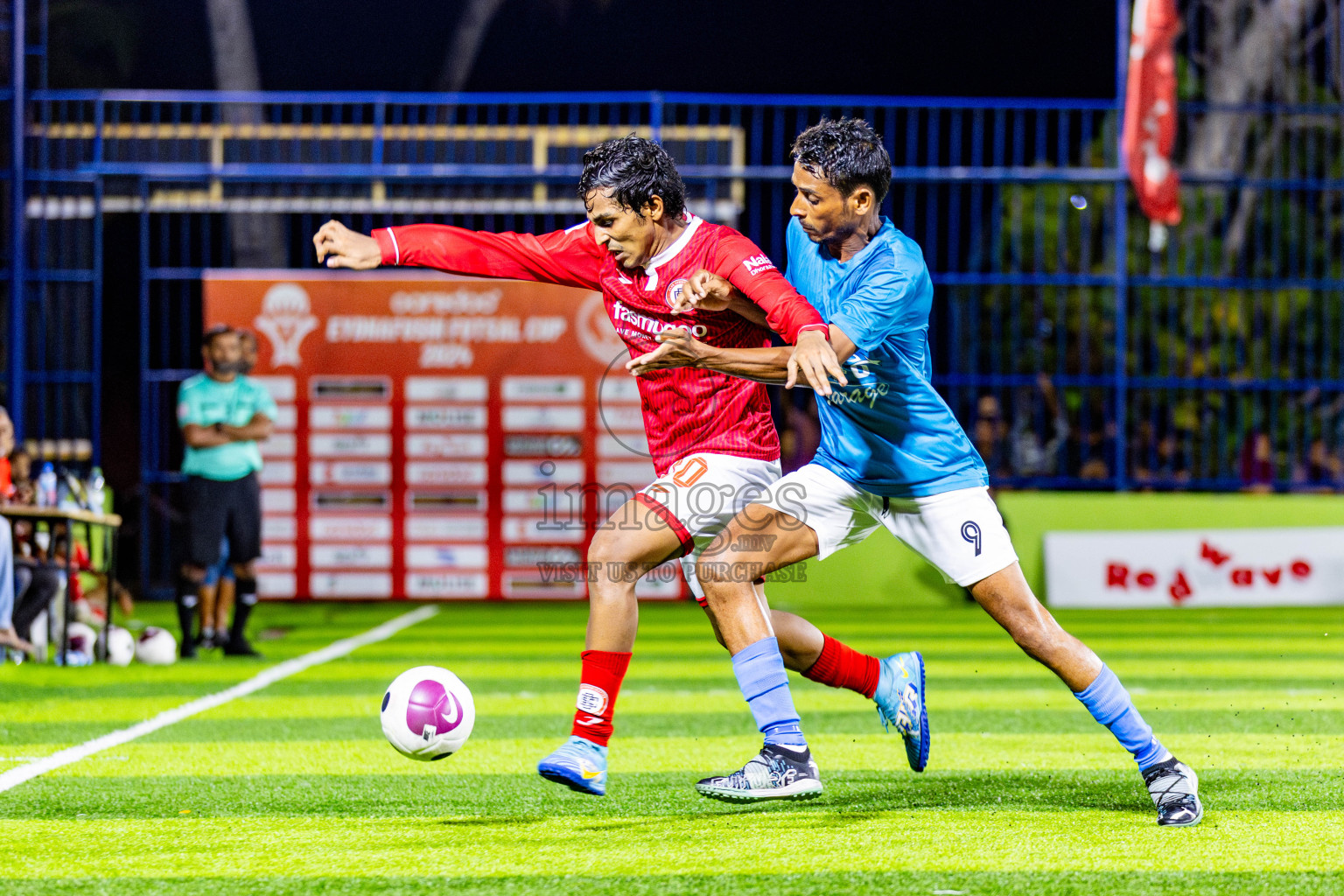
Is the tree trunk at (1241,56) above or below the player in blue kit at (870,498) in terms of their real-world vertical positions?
above

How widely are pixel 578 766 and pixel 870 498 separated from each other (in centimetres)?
110

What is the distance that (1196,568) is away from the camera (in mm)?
12945

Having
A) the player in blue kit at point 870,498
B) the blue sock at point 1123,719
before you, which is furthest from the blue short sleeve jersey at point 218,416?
the blue sock at point 1123,719

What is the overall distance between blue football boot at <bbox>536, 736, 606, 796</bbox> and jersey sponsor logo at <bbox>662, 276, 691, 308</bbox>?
121 centimetres

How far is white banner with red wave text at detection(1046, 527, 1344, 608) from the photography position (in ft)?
42.1

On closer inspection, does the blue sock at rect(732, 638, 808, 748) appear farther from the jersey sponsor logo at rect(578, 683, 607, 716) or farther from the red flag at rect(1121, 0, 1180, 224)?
the red flag at rect(1121, 0, 1180, 224)

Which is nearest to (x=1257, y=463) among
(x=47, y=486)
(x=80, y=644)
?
(x=80, y=644)

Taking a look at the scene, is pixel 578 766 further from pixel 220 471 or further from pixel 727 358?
pixel 220 471

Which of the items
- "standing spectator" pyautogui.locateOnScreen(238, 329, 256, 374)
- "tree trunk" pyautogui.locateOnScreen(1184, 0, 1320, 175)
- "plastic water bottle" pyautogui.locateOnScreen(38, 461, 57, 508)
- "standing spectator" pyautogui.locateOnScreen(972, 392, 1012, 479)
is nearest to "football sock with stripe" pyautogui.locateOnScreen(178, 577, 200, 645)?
"plastic water bottle" pyautogui.locateOnScreen(38, 461, 57, 508)

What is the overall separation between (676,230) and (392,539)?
29.6 feet

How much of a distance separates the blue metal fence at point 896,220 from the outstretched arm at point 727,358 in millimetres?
8417

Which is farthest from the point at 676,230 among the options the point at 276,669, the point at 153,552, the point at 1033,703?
the point at 153,552

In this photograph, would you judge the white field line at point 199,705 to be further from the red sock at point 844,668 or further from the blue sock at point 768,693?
the red sock at point 844,668

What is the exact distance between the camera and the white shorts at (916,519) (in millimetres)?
4262
